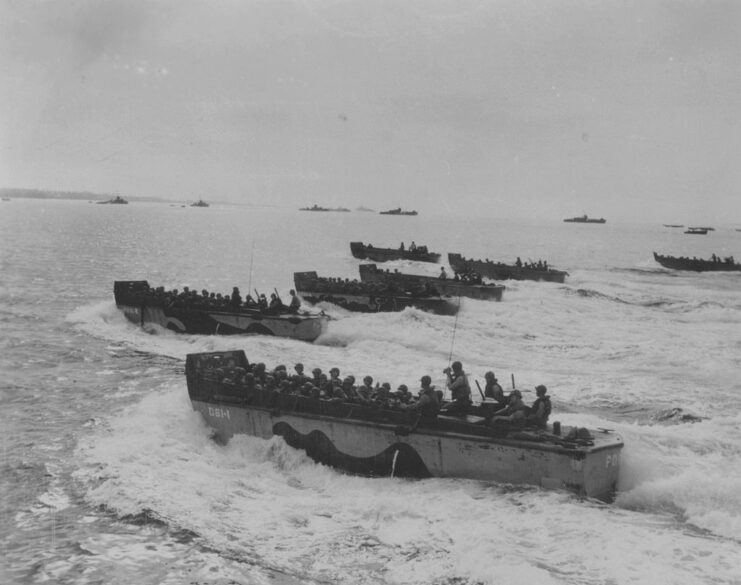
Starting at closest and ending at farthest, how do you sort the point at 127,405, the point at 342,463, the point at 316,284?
the point at 342,463, the point at 127,405, the point at 316,284

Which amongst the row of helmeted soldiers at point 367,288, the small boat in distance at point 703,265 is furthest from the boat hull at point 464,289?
the small boat in distance at point 703,265

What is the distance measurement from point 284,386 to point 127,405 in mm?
6982

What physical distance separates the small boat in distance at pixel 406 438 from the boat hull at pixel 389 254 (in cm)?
5494

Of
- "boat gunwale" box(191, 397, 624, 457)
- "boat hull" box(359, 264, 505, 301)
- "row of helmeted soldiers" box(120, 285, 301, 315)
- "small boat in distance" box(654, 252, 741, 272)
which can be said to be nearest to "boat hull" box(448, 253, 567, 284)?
"boat hull" box(359, 264, 505, 301)

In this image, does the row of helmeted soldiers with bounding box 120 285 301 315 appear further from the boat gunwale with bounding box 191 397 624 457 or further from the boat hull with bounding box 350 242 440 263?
the boat hull with bounding box 350 242 440 263

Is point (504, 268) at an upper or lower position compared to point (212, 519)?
upper

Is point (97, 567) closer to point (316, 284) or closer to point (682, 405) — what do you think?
point (682, 405)

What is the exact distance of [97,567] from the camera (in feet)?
38.4

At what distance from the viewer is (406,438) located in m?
15.6

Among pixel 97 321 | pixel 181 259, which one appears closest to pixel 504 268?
pixel 97 321

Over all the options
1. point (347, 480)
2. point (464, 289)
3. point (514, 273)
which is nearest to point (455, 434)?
point (347, 480)

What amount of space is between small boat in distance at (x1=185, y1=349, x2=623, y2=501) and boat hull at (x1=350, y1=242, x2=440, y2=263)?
54938mm

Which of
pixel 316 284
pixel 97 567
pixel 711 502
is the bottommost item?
pixel 97 567

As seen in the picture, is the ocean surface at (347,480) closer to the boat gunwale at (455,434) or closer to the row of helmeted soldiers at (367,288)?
the boat gunwale at (455,434)
